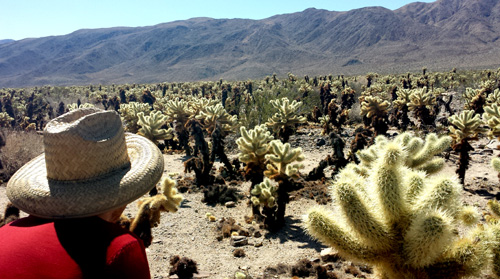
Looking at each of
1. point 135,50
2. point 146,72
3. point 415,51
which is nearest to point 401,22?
point 415,51

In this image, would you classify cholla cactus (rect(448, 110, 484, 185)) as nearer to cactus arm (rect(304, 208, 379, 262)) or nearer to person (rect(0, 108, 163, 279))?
cactus arm (rect(304, 208, 379, 262))

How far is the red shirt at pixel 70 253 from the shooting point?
1.26 m

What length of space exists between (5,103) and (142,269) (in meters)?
30.9

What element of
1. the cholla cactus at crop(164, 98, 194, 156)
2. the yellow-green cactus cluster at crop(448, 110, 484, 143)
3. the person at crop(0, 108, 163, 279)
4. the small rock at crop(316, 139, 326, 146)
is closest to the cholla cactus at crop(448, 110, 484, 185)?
the yellow-green cactus cluster at crop(448, 110, 484, 143)

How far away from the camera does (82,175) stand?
164cm

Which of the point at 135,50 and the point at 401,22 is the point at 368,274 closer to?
the point at 401,22

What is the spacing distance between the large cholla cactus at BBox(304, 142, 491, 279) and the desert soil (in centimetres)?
92

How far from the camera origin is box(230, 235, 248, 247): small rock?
648 cm

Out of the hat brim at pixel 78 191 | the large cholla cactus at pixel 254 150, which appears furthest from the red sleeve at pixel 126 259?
the large cholla cactus at pixel 254 150

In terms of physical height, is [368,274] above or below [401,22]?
below

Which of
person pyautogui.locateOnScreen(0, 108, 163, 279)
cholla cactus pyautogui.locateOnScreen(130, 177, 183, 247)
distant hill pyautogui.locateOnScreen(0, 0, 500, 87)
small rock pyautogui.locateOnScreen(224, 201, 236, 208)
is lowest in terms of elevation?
small rock pyautogui.locateOnScreen(224, 201, 236, 208)

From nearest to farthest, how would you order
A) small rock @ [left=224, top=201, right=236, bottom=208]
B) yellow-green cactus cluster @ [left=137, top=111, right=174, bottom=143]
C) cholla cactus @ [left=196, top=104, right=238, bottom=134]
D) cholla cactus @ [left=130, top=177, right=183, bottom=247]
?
cholla cactus @ [left=130, top=177, right=183, bottom=247], small rock @ [left=224, top=201, right=236, bottom=208], yellow-green cactus cluster @ [left=137, top=111, right=174, bottom=143], cholla cactus @ [left=196, top=104, right=238, bottom=134]

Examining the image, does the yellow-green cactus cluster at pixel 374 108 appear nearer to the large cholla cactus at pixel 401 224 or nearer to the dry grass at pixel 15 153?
the large cholla cactus at pixel 401 224

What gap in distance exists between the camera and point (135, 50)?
147 meters
